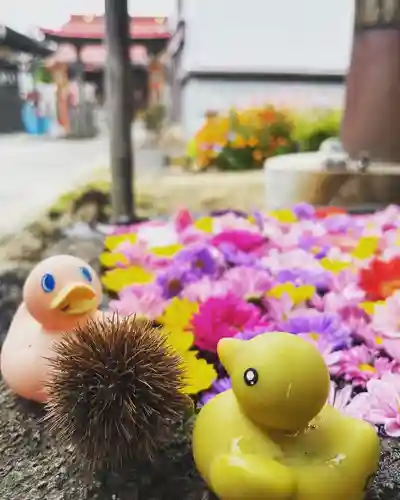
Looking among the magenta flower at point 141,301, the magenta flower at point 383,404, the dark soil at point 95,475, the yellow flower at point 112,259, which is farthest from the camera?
the yellow flower at point 112,259

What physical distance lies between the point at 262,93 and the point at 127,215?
284 cm

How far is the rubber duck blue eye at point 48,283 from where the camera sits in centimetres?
97

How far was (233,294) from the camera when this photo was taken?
1.34 metres

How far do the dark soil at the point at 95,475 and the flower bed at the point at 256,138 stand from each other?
3137 millimetres

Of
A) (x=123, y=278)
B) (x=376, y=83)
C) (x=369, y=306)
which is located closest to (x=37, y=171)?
(x=376, y=83)

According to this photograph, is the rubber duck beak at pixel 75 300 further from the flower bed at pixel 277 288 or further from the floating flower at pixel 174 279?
the floating flower at pixel 174 279

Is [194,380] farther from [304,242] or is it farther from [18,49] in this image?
[18,49]

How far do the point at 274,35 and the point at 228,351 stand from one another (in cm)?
438

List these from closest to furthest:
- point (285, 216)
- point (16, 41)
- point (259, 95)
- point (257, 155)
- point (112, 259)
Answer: point (112, 259) < point (285, 216) < point (16, 41) < point (257, 155) < point (259, 95)

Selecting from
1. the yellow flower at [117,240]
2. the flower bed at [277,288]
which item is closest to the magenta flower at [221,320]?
the flower bed at [277,288]

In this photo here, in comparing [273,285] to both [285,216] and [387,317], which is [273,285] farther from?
[285,216]

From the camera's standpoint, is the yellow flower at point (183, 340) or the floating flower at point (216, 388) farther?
the yellow flower at point (183, 340)

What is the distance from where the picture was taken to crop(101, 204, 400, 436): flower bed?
1.05 metres

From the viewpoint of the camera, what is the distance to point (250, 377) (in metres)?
0.69
